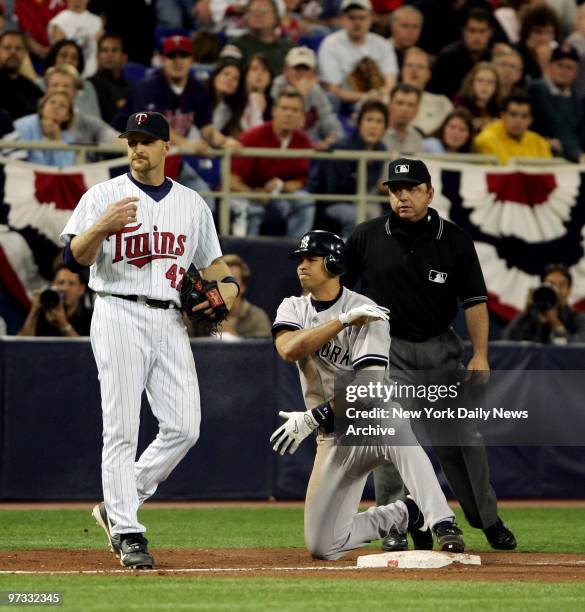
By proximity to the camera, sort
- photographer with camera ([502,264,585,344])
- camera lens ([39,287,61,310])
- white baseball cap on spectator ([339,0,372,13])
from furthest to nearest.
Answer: white baseball cap on spectator ([339,0,372,13]) < photographer with camera ([502,264,585,344]) < camera lens ([39,287,61,310])

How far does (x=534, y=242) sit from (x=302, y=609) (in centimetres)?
817

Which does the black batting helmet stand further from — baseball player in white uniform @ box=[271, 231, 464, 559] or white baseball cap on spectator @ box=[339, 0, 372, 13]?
white baseball cap on spectator @ box=[339, 0, 372, 13]

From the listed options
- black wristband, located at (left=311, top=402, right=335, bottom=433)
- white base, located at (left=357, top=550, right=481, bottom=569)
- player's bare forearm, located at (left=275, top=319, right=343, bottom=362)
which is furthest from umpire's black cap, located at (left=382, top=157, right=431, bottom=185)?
white base, located at (left=357, top=550, right=481, bottom=569)

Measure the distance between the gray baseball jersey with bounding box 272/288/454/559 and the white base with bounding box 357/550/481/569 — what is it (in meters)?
0.26

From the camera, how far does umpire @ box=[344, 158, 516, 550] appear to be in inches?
314

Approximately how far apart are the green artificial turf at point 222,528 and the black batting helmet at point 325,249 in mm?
2078

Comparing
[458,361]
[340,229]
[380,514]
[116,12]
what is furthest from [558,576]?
[116,12]

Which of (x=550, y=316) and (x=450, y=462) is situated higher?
(x=550, y=316)

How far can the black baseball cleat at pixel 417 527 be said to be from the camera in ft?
24.9

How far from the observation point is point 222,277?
7398mm

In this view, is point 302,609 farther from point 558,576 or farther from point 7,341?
point 7,341

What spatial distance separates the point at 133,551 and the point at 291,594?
105cm

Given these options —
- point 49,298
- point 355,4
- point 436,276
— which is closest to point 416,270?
point 436,276

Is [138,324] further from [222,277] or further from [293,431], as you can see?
[293,431]
